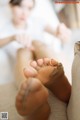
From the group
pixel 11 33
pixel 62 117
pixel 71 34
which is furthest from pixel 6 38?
pixel 62 117

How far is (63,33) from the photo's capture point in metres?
1.06

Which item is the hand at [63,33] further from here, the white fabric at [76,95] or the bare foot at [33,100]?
the bare foot at [33,100]

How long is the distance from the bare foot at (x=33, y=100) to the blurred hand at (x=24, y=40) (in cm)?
26

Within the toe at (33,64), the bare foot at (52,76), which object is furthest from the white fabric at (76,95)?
the toe at (33,64)

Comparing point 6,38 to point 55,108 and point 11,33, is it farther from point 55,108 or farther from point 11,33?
point 55,108

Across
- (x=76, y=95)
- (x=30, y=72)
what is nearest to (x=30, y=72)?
(x=30, y=72)

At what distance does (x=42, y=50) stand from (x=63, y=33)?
0.43 ft

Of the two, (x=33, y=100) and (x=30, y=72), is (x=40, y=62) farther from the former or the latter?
(x=33, y=100)

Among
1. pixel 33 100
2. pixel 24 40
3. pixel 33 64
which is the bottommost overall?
pixel 33 100

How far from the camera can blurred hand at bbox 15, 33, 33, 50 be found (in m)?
1.04

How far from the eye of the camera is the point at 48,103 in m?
0.89

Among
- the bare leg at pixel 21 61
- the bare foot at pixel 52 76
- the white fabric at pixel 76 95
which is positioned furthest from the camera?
the bare leg at pixel 21 61

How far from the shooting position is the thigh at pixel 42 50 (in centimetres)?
103

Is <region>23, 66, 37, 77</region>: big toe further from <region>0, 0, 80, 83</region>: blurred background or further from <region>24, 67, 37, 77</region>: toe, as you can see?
<region>0, 0, 80, 83</region>: blurred background
